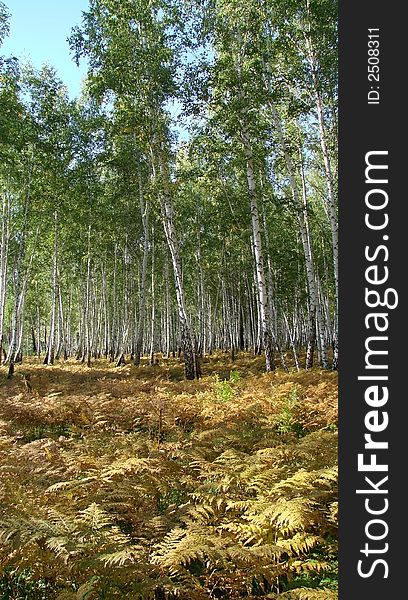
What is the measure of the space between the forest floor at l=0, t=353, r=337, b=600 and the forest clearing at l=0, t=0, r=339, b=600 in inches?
1.0

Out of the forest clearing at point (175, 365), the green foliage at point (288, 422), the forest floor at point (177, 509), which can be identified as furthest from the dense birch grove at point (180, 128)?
the forest floor at point (177, 509)

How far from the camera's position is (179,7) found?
17906 millimetres

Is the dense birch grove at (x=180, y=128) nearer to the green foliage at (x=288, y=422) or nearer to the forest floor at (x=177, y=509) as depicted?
the green foliage at (x=288, y=422)

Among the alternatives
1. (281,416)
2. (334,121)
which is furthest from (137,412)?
(334,121)

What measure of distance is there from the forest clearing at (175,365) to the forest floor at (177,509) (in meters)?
0.03

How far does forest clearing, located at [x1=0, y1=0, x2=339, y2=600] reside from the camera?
3.65 meters

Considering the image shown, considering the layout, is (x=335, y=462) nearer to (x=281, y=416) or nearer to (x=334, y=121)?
(x=281, y=416)

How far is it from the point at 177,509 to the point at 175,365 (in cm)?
1636

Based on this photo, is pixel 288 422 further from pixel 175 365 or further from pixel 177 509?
pixel 175 365

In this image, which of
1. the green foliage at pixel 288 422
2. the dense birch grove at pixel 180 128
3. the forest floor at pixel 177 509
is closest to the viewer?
the forest floor at pixel 177 509

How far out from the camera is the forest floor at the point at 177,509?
340 centimetres

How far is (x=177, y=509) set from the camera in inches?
179

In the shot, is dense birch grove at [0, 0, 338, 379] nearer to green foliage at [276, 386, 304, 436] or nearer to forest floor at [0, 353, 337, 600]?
green foliage at [276, 386, 304, 436]

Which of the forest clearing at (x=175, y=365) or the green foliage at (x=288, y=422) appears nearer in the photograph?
the forest clearing at (x=175, y=365)
